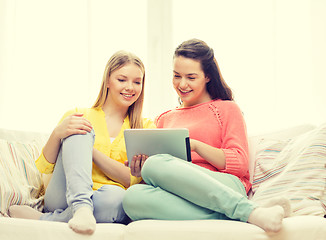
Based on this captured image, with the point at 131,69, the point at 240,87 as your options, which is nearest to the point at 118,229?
the point at 131,69

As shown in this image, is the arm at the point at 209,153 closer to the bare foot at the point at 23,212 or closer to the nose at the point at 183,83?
the nose at the point at 183,83

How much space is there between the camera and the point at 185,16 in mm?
2953

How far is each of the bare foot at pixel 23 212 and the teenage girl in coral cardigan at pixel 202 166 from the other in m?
0.37

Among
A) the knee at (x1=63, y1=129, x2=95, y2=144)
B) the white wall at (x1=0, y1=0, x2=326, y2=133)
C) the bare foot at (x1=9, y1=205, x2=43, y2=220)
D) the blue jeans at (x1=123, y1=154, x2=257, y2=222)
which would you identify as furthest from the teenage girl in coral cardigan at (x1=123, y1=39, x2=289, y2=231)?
the white wall at (x1=0, y1=0, x2=326, y2=133)

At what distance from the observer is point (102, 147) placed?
1.70m

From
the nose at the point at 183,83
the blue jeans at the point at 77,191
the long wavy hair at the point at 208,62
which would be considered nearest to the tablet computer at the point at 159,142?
the blue jeans at the point at 77,191

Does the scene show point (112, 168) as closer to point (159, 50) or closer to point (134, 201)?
point (134, 201)

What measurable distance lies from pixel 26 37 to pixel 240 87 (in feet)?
5.19

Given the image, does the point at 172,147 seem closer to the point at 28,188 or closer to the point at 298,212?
the point at 298,212

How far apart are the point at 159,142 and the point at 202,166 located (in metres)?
0.30

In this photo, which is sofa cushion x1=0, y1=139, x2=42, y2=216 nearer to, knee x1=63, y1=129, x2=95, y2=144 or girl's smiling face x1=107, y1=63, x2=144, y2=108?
knee x1=63, y1=129, x2=95, y2=144

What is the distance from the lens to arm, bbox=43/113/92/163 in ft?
4.75

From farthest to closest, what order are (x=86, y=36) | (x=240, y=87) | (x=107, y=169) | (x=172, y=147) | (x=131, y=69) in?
(x=86, y=36) < (x=240, y=87) < (x=131, y=69) < (x=107, y=169) < (x=172, y=147)

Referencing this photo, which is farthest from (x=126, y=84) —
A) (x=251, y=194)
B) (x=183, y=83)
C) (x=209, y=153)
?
(x=251, y=194)
